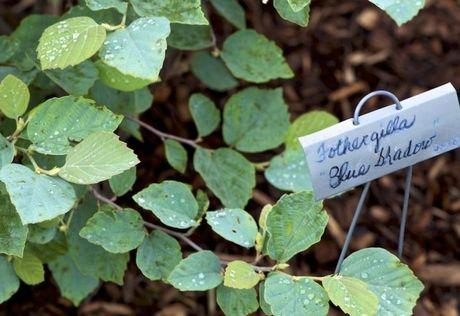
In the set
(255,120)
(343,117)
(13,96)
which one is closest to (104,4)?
(13,96)

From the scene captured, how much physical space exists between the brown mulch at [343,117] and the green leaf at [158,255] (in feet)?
2.14

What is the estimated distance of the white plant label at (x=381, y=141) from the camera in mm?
1021

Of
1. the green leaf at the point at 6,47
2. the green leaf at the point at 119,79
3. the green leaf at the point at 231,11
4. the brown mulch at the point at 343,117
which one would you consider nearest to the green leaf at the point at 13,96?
the green leaf at the point at 119,79

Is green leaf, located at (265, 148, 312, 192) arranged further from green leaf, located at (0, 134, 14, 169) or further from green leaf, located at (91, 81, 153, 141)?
green leaf, located at (0, 134, 14, 169)

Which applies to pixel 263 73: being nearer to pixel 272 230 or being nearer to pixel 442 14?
pixel 272 230

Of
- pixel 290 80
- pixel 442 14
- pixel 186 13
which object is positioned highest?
pixel 186 13

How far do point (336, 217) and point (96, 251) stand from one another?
78 cm

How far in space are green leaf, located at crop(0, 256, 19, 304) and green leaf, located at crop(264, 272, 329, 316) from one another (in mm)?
454

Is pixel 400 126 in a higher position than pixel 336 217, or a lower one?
higher

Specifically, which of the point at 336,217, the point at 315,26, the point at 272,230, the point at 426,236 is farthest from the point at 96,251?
the point at 315,26

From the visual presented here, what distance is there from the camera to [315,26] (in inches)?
87.4

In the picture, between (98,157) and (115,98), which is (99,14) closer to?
(115,98)

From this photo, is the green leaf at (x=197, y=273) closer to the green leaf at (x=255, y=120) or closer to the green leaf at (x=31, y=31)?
the green leaf at (x=255, y=120)

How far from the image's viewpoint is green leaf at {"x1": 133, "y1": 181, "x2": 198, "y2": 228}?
1137mm
